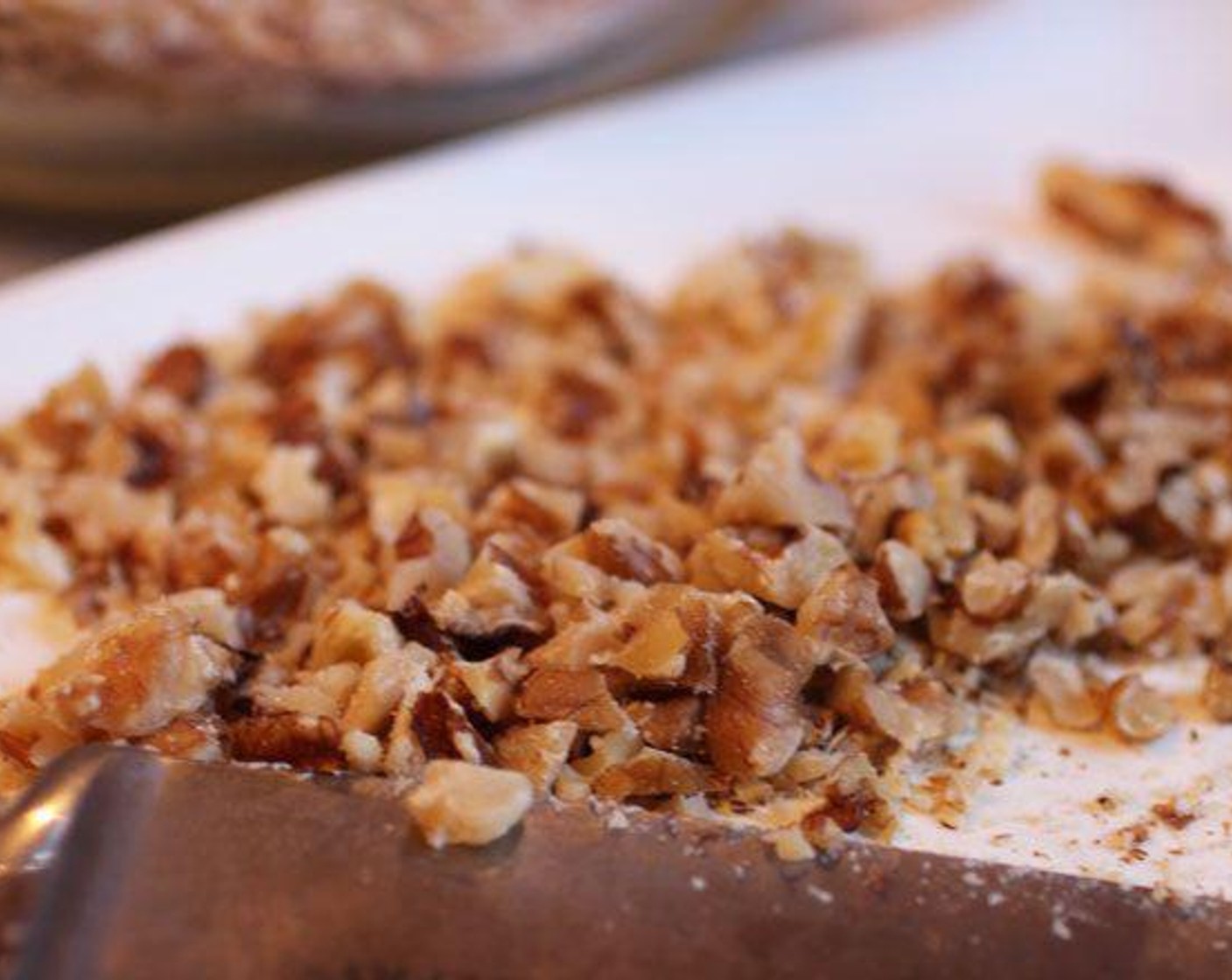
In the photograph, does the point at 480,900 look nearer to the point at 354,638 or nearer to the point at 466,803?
the point at 466,803

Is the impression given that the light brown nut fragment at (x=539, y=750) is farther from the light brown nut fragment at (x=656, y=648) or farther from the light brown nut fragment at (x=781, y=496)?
the light brown nut fragment at (x=781, y=496)

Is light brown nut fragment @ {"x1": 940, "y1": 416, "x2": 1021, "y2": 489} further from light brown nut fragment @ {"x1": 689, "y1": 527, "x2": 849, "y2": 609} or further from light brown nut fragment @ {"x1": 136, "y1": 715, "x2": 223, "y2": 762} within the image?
light brown nut fragment @ {"x1": 136, "y1": 715, "x2": 223, "y2": 762}

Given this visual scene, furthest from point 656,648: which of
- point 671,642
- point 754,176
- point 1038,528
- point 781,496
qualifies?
point 754,176

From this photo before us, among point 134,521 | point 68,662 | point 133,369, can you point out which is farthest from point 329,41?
point 68,662

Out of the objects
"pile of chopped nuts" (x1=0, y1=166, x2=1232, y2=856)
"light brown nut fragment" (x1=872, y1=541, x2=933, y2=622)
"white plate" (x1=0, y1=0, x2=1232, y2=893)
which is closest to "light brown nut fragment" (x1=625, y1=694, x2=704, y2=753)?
"pile of chopped nuts" (x1=0, y1=166, x2=1232, y2=856)

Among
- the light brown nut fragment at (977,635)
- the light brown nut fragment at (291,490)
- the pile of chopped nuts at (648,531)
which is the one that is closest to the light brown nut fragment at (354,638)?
the pile of chopped nuts at (648,531)
